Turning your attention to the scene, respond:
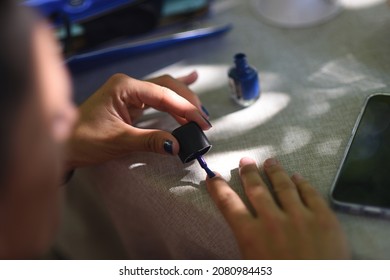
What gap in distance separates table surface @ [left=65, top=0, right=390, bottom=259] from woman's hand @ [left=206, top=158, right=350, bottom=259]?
2 centimetres

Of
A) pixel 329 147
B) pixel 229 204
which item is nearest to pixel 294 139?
pixel 329 147

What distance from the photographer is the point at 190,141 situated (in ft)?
2.09

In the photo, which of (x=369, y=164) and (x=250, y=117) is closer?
(x=369, y=164)

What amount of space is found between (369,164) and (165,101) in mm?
292

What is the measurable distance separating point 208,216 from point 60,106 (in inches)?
10.2

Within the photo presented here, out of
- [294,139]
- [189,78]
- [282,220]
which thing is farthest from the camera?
[189,78]

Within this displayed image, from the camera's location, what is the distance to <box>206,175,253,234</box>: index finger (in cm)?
56

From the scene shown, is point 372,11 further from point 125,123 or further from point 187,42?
point 125,123

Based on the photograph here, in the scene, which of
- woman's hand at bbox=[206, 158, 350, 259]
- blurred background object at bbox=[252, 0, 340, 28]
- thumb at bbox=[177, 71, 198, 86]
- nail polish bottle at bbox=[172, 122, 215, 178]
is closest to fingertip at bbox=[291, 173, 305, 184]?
woman's hand at bbox=[206, 158, 350, 259]

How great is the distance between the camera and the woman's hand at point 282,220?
0.53 metres

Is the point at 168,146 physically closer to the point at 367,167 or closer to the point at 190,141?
the point at 190,141

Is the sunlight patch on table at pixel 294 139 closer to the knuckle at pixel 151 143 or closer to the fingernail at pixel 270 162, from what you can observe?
the fingernail at pixel 270 162

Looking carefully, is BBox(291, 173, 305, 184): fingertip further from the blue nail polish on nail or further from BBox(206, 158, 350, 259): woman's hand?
the blue nail polish on nail
